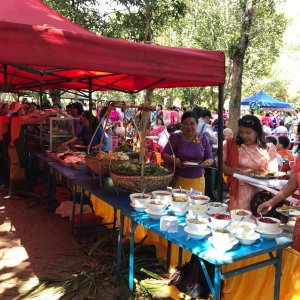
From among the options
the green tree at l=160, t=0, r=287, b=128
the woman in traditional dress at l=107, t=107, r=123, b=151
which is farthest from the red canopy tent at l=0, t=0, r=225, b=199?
the green tree at l=160, t=0, r=287, b=128

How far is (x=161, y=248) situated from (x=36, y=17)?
291 centimetres

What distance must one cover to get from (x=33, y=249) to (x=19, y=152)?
235cm

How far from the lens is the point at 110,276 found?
3568mm

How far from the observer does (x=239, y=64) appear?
8.29 m

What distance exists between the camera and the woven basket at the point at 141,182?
337cm

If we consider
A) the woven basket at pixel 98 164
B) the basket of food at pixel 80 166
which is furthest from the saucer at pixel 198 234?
the basket of food at pixel 80 166

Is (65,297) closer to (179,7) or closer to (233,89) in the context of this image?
(233,89)

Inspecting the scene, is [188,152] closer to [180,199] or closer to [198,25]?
[180,199]

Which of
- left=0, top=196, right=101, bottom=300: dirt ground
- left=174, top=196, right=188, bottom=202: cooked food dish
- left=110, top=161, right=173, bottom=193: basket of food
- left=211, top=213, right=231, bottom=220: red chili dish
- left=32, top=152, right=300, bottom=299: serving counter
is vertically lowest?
left=0, top=196, right=101, bottom=300: dirt ground

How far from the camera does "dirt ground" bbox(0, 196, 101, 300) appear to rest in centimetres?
361

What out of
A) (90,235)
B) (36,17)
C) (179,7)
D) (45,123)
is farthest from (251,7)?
(90,235)

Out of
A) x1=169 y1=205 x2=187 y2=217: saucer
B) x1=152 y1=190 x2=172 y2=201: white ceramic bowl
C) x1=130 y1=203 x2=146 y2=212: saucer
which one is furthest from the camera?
x1=152 y1=190 x2=172 y2=201: white ceramic bowl

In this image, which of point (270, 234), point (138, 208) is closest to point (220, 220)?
point (270, 234)

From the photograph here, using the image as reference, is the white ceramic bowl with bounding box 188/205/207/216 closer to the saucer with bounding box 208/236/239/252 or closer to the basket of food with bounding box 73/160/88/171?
the saucer with bounding box 208/236/239/252
